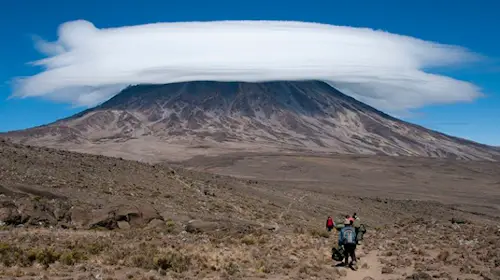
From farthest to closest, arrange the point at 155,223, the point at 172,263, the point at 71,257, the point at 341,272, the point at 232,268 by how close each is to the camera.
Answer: the point at 155,223 < the point at 341,272 < the point at 232,268 < the point at 172,263 < the point at 71,257

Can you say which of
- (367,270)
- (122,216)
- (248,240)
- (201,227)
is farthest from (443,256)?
(122,216)

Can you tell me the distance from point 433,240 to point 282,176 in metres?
74.9

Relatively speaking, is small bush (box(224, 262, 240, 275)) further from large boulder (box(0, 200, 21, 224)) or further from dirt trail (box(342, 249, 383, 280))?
large boulder (box(0, 200, 21, 224))

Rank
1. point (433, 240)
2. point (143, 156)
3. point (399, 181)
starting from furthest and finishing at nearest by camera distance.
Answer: point (143, 156)
point (399, 181)
point (433, 240)

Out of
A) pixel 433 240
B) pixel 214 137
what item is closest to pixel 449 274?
pixel 433 240

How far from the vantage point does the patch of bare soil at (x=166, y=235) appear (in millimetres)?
14016

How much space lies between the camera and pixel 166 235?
2141cm

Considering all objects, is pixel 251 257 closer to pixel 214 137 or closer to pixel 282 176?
pixel 282 176

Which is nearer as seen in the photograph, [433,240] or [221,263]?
[221,263]

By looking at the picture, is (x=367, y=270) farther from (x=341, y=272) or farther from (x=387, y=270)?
(x=341, y=272)

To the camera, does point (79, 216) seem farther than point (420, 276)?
Yes

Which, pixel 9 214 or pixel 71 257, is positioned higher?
pixel 9 214

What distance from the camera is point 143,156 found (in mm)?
137000

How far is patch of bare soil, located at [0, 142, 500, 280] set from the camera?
552 inches
